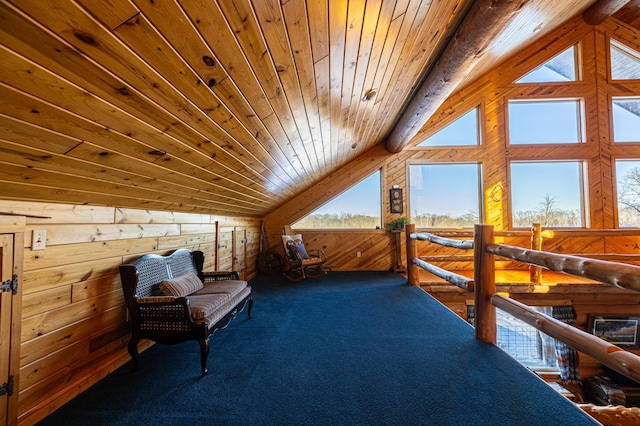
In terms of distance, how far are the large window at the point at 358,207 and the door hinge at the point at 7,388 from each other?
4459 millimetres

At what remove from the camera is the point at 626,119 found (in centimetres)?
500

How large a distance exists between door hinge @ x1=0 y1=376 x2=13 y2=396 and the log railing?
109 inches

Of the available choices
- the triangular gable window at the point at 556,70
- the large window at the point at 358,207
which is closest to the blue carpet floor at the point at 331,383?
the large window at the point at 358,207

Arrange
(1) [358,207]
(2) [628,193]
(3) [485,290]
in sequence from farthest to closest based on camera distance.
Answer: (1) [358,207] → (2) [628,193] → (3) [485,290]

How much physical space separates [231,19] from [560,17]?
6.51 meters

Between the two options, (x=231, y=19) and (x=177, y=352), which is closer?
(x=231, y=19)

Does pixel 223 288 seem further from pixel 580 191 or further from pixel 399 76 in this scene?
pixel 580 191

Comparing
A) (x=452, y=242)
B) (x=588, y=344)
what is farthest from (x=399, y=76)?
(x=588, y=344)

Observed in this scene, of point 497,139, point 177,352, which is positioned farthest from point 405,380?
point 497,139

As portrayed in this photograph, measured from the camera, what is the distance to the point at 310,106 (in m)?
1.93

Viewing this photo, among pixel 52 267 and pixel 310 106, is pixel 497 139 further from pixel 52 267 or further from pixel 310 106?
pixel 52 267

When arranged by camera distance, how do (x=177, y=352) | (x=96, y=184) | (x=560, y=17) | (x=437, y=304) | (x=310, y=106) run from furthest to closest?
(x=560, y=17) < (x=437, y=304) < (x=177, y=352) < (x=310, y=106) < (x=96, y=184)

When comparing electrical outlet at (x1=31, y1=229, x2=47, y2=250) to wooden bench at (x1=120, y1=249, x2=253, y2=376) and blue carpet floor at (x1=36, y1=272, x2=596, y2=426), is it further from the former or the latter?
blue carpet floor at (x1=36, y1=272, x2=596, y2=426)

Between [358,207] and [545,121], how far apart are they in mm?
4271
